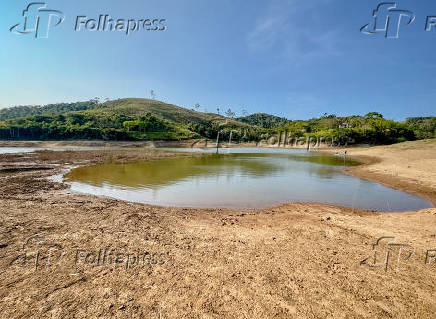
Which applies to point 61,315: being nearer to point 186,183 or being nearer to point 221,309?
point 221,309

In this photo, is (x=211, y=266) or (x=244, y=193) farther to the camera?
(x=244, y=193)

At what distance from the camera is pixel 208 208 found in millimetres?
9469

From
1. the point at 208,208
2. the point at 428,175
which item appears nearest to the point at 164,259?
the point at 208,208

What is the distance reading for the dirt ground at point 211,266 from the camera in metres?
3.37

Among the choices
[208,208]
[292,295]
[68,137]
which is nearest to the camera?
[292,295]

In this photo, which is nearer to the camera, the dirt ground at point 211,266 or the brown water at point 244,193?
the dirt ground at point 211,266

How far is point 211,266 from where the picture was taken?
14.8 ft

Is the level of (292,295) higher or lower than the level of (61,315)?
higher

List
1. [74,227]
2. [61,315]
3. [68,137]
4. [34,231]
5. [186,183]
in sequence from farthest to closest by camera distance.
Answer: [68,137] → [186,183] → [74,227] → [34,231] → [61,315]

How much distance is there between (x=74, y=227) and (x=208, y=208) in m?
4.95

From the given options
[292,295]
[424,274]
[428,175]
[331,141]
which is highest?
[331,141]

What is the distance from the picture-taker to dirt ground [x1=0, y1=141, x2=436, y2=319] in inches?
132

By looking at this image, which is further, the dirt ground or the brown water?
the brown water

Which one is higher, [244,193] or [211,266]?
[244,193]
